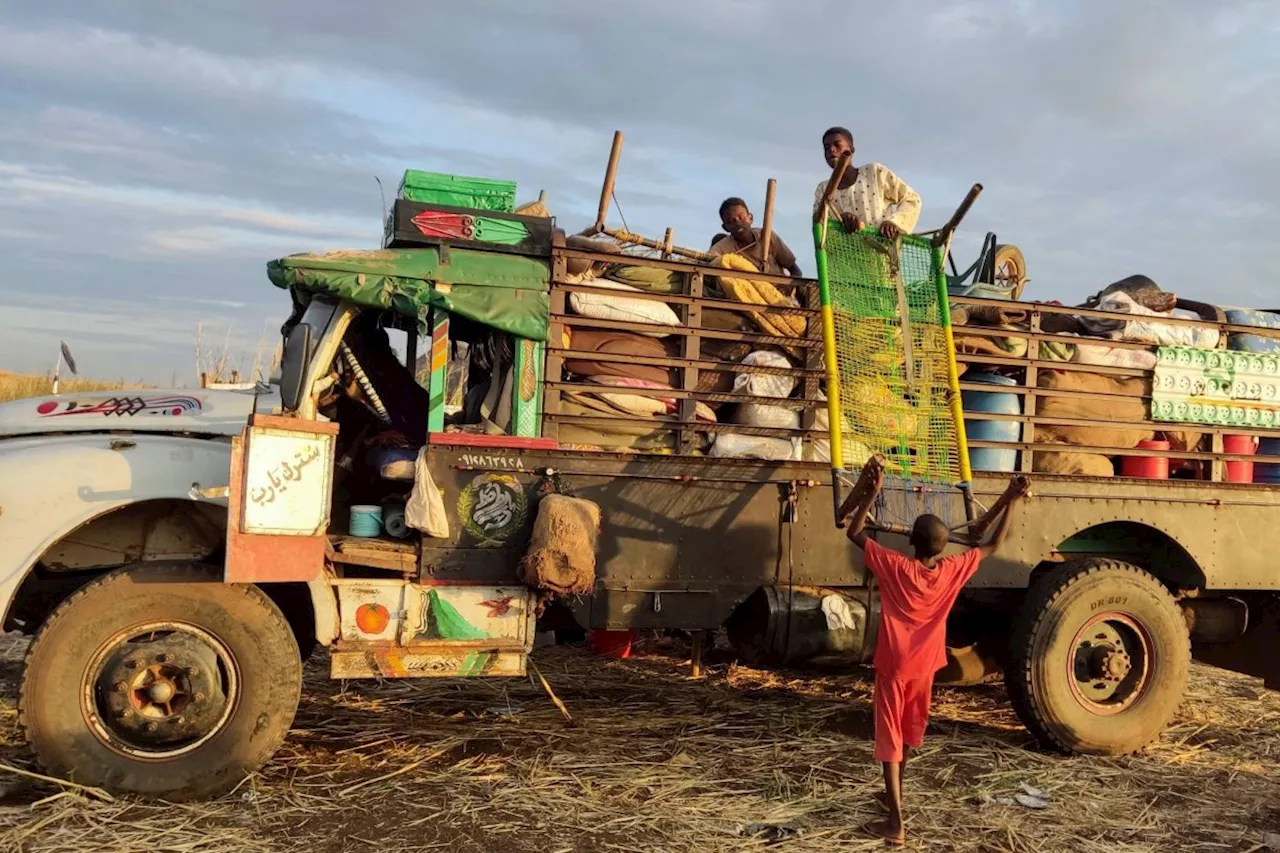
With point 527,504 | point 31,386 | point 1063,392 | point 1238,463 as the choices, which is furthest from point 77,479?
point 31,386

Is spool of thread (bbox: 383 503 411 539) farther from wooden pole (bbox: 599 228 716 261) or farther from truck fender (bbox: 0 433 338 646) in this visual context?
wooden pole (bbox: 599 228 716 261)

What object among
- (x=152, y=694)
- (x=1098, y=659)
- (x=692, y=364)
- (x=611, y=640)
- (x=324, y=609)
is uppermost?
(x=692, y=364)

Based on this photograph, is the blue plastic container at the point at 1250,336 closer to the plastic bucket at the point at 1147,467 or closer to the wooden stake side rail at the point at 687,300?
the plastic bucket at the point at 1147,467

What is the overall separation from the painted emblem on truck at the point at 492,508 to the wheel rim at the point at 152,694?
133cm

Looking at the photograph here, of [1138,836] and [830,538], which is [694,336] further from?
[1138,836]

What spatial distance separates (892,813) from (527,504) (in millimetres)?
2223

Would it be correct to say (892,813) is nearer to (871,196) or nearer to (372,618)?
(372,618)

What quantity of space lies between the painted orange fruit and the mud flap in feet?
1.02

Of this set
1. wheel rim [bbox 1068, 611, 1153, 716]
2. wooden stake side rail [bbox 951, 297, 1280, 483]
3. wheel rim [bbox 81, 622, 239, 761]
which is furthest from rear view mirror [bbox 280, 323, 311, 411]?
wheel rim [bbox 1068, 611, 1153, 716]

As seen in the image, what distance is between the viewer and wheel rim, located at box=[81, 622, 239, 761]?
14.1 ft

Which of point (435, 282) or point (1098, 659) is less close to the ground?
point (435, 282)

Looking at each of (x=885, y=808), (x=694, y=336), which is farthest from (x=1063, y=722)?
(x=694, y=336)

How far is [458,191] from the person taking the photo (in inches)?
201

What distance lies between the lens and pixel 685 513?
206 inches
